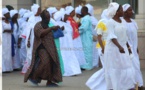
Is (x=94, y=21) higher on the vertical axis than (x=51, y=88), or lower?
higher

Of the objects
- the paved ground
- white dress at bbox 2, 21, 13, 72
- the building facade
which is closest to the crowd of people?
white dress at bbox 2, 21, 13, 72

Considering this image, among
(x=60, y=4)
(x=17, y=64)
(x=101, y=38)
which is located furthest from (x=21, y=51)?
(x=101, y=38)

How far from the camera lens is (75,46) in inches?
636

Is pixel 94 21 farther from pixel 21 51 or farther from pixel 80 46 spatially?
pixel 21 51

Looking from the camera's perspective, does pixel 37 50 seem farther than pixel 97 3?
No

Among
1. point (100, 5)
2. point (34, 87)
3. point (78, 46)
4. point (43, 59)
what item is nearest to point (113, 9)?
point (43, 59)

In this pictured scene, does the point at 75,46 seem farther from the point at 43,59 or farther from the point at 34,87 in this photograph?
the point at 43,59

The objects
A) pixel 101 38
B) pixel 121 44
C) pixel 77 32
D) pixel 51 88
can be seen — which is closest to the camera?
pixel 121 44

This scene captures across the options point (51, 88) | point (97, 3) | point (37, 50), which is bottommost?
point (51, 88)

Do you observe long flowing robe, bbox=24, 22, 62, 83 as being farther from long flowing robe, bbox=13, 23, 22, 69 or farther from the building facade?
the building facade

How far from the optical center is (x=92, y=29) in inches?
661

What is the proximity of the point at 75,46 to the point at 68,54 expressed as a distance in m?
1.11

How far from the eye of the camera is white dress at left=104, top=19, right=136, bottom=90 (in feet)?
32.2

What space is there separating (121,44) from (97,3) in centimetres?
894
